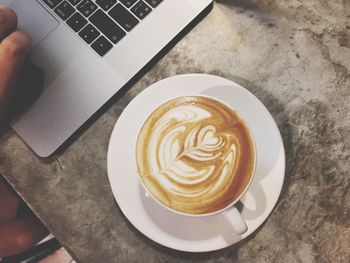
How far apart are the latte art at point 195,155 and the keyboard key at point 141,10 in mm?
192

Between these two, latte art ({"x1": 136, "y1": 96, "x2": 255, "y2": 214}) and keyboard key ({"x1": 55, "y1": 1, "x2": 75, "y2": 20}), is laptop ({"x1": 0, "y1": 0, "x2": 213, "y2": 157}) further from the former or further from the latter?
latte art ({"x1": 136, "y1": 96, "x2": 255, "y2": 214})

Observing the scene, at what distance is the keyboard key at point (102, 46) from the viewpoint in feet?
2.19

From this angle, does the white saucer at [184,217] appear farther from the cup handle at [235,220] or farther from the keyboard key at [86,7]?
the keyboard key at [86,7]

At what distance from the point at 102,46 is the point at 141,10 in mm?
89

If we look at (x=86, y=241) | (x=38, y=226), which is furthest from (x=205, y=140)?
(x=38, y=226)

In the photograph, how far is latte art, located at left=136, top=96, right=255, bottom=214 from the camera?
1.72 ft

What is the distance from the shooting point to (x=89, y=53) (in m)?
0.67

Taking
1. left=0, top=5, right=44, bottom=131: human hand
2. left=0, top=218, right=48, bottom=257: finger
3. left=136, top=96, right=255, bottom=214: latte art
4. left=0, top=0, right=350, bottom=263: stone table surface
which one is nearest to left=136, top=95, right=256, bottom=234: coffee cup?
left=136, top=96, right=255, bottom=214: latte art

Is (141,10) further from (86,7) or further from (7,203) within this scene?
(7,203)

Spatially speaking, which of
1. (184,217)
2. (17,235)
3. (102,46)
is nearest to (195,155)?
(184,217)

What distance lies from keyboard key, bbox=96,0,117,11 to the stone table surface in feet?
0.41

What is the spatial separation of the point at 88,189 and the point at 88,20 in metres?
0.28

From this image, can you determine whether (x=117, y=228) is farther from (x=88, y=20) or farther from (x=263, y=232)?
(x=88, y=20)

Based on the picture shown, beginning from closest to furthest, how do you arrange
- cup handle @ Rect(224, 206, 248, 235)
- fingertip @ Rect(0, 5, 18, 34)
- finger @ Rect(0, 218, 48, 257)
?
cup handle @ Rect(224, 206, 248, 235)
fingertip @ Rect(0, 5, 18, 34)
finger @ Rect(0, 218, 48, 257)
